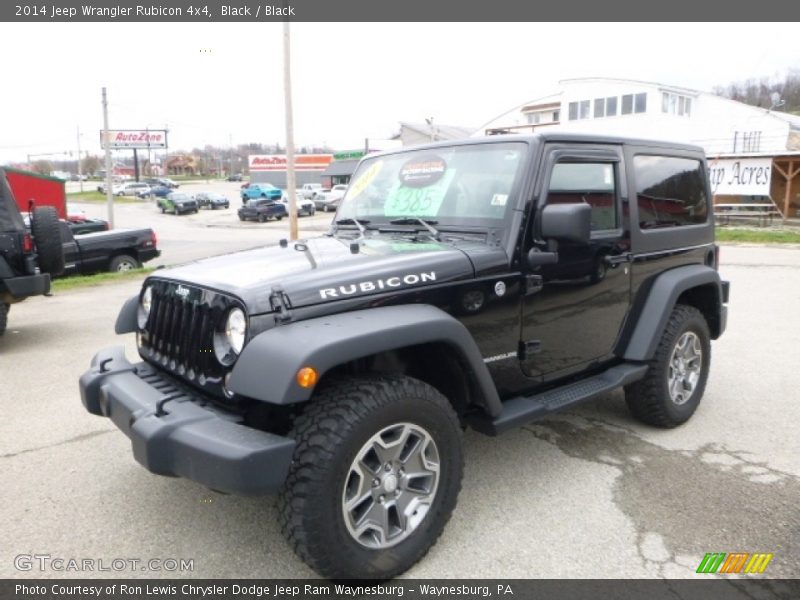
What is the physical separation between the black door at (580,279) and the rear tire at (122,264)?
11270 mm

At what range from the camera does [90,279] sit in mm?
11711

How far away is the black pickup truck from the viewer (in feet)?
39.9

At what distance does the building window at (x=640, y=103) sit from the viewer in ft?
120

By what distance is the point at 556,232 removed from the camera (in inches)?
123

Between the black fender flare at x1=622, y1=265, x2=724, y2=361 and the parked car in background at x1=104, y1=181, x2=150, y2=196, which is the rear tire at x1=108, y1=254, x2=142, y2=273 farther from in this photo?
the parked car in background at x1=104, y1=181, x2=150, y2=196

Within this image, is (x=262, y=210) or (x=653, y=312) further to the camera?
(x=262, y=210)

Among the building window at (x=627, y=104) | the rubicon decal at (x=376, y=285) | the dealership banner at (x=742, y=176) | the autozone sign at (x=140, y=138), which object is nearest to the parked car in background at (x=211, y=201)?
the autozone sign at (x=140, y=138)

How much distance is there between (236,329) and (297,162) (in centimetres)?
7415

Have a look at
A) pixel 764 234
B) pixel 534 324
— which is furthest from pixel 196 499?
pixel 764 234

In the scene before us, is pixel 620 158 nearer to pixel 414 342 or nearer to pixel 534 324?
pixel 534 324

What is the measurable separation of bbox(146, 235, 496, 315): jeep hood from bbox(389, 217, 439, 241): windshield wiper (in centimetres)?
15

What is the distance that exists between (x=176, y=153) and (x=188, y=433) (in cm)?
13428

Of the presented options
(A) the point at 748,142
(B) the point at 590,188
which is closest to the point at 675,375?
(B) the point at 590,188

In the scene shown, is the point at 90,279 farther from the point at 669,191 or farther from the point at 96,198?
the point at 96,198
